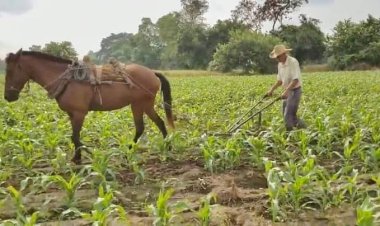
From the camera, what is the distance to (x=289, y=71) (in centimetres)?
898

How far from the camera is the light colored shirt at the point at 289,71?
8.92m

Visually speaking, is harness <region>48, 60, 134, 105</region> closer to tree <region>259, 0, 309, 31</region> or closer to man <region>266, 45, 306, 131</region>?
man <region>266, 45, 306, 131</region>

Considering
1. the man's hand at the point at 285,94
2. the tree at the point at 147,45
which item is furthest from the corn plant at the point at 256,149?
the tree at the point at 147,45

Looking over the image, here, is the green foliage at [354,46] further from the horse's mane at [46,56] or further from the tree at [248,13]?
the horse's mane at [46,56]

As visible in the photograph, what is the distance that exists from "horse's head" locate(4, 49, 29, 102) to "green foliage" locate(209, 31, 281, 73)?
140 feet

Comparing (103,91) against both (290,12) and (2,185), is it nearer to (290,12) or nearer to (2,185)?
(2,185)

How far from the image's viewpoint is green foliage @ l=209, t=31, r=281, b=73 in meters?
50.2

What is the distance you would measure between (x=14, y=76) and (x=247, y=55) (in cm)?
4368

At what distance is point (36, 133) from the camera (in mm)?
9438

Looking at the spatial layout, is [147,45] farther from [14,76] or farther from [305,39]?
[14,76]

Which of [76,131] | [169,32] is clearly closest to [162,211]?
[76,131]

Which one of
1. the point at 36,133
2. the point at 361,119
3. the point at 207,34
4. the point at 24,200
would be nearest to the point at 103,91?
the point at 36,133

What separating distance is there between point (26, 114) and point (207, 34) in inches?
1951

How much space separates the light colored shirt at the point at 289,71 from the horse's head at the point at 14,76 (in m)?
4.42
